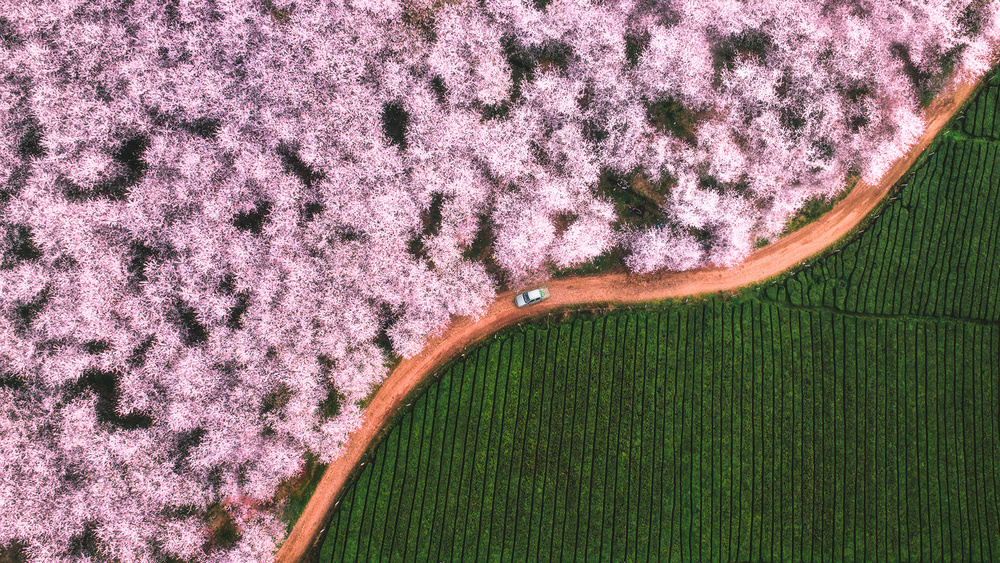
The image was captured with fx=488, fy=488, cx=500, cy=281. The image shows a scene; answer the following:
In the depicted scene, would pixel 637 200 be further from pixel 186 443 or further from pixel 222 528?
pixel 222 528

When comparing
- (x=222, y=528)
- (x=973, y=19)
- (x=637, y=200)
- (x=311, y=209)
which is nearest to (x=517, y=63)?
(x=637, y=200)

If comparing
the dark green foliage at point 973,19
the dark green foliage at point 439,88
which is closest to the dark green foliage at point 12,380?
the dark green foliage at point 439,88

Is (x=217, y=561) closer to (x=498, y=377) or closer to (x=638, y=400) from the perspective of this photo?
(x=498, y=377)

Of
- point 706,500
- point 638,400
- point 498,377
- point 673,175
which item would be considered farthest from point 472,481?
point 673,175

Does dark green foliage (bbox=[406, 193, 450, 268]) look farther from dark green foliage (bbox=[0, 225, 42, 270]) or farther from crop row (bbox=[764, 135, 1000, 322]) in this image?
dark green foliage (bbox=[0, 225, 42, 270])

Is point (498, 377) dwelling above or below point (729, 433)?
above

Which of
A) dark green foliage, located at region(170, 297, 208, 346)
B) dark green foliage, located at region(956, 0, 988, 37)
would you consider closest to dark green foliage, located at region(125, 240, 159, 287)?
dark green foliage, located at region(170, 297, 208, 346)
